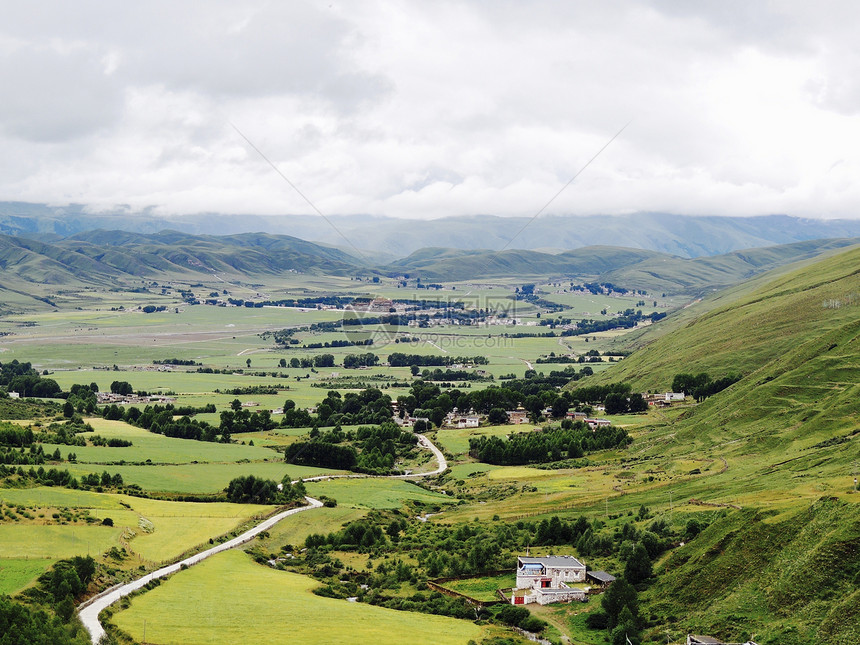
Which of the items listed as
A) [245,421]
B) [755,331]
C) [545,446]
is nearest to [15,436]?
[245,421]

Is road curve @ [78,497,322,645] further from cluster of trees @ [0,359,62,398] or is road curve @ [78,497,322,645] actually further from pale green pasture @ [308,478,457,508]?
cluster of trees @ [0,359,62,398]

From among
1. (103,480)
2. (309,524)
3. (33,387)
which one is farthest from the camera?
(33,387)

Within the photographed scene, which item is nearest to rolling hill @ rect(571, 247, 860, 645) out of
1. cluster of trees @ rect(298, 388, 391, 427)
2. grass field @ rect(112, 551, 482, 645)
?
grass field @ rect(112, 551, 482, 645)

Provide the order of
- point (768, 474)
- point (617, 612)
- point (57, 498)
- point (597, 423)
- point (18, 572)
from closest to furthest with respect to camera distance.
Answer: point (617, 612)
point (18, 572)
point (768, 474)
point (57, 498)
point (597, 423)

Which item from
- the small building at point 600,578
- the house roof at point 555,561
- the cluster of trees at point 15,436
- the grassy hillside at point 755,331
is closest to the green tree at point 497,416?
the grassy hillside at point 755,331

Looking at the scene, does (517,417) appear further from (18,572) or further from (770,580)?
(18,572)

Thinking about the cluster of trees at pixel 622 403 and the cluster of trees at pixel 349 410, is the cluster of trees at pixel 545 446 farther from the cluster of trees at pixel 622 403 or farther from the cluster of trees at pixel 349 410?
the cluster of trees at pixel 349 410

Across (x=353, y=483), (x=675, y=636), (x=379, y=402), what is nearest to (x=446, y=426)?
(x=379, y=402)
